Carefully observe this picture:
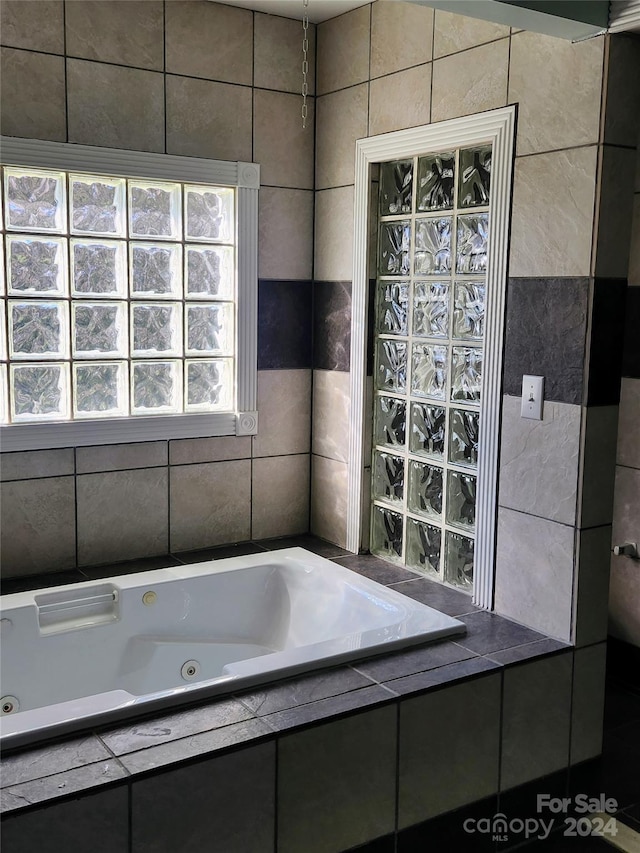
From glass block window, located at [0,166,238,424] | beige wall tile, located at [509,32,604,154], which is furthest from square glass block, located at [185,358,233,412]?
beige wall tile, located at [509,32,604,154]

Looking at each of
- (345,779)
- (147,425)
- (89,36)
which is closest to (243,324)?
(147,425)

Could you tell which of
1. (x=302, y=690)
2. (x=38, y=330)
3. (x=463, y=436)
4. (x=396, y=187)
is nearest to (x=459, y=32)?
(x=396, y=187)

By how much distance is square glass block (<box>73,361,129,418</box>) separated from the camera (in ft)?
9.67

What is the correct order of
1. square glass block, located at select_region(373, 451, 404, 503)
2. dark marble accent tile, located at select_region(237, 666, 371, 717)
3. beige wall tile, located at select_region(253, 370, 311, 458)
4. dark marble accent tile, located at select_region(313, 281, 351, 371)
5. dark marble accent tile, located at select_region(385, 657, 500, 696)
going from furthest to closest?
1. beige wall tile, located at select_region(253, 370, 311, 458)
2. dark marble accent tile, located at select_region(313, 281, 351, 371)
3. square glass block, located at select_region(373, 451, 404, 503)
4. dark marble accent tile, located at select_region(385, 657, 500, 696)
5. dark marble accent tile, located at select_region(237, 666, 371, 717)

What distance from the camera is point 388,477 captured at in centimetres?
314

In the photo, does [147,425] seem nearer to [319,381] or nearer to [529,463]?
[319,381]

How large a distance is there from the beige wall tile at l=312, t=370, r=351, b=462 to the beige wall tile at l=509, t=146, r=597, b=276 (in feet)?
3.16

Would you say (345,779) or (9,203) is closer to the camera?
(345,779)

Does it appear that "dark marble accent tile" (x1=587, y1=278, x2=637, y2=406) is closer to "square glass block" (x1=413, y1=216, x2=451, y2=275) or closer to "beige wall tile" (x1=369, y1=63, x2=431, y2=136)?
"square glass block" (x1=413, y1=216, x2=451, y2=275)

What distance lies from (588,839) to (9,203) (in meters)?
2.53

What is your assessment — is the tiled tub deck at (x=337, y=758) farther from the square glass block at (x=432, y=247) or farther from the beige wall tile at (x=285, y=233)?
the beige wall tile at (x=285, y=233)

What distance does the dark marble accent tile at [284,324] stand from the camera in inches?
129

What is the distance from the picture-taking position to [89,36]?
280cm

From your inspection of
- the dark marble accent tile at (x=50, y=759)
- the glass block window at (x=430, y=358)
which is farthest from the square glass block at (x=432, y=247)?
the dark marble accent tile at (x=50, y=759)
